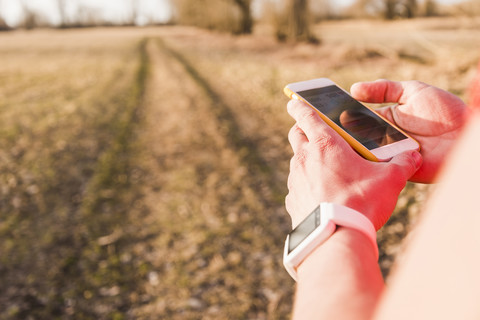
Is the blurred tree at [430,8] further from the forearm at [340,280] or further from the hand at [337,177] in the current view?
the forearm at [340,280]

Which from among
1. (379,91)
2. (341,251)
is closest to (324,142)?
(341,251)

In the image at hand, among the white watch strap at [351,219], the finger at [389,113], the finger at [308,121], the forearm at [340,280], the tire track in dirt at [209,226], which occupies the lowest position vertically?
the tire track in dirt at [209,226]

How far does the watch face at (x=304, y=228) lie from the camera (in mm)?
1344

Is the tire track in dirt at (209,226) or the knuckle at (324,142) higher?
the knuckle at (324,142)

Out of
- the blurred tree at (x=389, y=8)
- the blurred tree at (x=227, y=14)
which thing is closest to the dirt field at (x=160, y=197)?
the blurred tree at (x=389, y=8)

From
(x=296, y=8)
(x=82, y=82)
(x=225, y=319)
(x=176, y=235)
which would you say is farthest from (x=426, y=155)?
(x=296, y=8)

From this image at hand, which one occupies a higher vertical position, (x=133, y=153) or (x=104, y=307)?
(x=133, y=153)

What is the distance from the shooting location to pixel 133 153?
6.84 m

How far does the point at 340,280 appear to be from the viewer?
3.59 ft

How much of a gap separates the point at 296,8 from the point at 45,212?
16.3 meters

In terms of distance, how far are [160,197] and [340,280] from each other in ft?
14.8

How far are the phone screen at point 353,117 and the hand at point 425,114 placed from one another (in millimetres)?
100

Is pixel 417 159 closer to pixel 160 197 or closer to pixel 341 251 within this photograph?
pixel 341 251

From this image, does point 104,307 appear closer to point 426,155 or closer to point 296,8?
point 426,155
